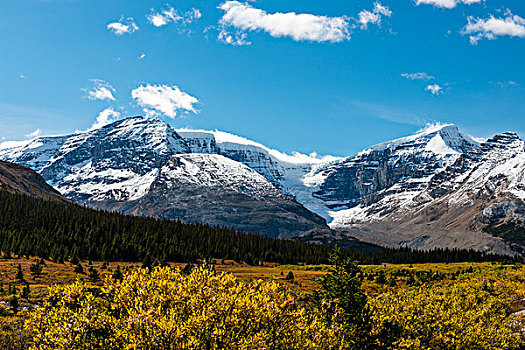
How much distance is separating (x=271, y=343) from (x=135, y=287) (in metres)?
9.77

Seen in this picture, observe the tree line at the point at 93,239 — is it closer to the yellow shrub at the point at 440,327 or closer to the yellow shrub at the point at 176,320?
the yellow shrub at the point at 440,327

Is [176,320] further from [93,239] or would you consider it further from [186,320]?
[93,239]

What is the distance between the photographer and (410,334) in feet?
131

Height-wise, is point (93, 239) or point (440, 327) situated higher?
point (440, 327)

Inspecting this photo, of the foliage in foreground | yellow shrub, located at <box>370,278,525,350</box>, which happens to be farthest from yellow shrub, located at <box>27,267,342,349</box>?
yellow shrub, located at <box>370,278,525,350</box>

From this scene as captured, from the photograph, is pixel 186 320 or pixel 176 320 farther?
pixel 186 320

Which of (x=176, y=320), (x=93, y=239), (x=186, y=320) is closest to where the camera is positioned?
(x=176, y=320)

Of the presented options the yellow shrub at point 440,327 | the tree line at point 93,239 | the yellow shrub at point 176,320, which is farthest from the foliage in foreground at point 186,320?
the tree line at point 93,239

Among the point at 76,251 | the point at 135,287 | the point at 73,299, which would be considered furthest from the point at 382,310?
the point at 76,251

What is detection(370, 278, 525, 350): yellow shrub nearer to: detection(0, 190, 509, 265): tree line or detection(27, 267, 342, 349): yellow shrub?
detection(27, 267, 342, 349): yellow shrub

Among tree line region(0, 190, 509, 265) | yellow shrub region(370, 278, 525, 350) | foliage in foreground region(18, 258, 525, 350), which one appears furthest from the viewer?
tree line region(0, 190, 509, 265)

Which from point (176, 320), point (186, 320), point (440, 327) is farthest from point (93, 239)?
point (176, 320)

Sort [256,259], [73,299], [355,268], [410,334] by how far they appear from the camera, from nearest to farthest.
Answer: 1. [73,299]
2. [410,334]
3. [355,268]
4. [256,259]

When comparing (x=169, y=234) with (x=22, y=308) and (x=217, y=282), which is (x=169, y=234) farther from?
(x=217, y=282)
